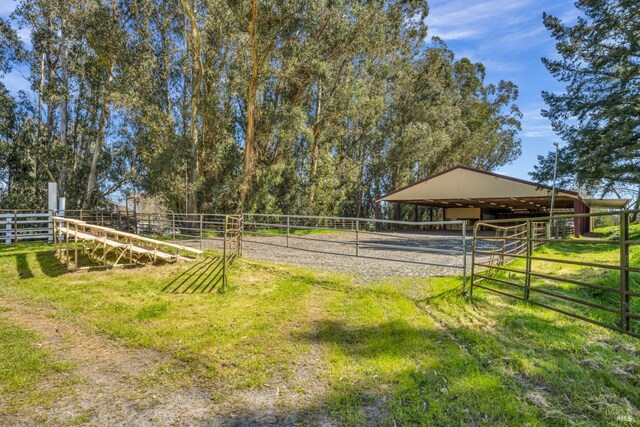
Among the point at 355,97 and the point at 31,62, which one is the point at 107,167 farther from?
the point at 355,97

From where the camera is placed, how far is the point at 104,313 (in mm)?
4730

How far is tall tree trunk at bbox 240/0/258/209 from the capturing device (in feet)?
48.7

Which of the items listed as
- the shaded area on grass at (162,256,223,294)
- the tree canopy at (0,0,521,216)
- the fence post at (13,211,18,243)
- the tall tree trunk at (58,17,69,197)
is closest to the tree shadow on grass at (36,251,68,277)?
the fence post at (13,211,18,243)

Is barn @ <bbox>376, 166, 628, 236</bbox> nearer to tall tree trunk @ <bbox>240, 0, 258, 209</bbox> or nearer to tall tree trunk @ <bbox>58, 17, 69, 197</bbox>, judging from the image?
tall tree trunk @ <bbox>240, 0, 258, 209</bbox>

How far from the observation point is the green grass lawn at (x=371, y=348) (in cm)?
260

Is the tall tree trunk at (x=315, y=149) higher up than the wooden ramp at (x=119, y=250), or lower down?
higher up

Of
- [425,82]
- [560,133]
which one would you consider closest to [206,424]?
[560,133]

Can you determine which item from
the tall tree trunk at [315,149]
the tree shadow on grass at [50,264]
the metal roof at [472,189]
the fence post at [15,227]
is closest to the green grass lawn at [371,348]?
the tree shadow on grass at [50,264]

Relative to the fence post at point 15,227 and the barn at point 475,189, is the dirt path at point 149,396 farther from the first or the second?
the barn at point 475,189

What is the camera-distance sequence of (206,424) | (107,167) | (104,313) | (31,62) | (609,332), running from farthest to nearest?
(107,167), (31,62), (104,313), (609,332), (206,424)

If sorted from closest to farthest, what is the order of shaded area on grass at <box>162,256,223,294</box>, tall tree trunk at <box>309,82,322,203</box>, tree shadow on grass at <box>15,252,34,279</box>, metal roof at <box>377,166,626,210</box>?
shaded area on grass at <box>162,256,223,294</box>, tree shadow on grass at <box>15,252,34,279</box>, metal roof at <box>377,166,626,210</box>, tall tree trunk at <box>309,82,322,203</box>

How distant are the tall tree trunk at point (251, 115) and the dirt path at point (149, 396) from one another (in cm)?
1407

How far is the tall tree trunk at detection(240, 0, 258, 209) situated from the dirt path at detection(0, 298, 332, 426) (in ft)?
46.1

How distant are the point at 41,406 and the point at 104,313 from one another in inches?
88.4
